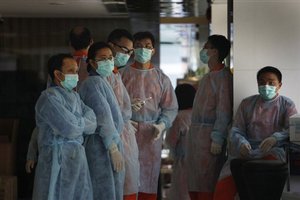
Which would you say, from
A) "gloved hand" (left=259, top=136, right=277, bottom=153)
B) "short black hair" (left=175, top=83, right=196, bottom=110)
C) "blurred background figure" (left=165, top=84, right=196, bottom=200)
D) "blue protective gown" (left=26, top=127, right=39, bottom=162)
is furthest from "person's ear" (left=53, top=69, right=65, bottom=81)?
"short black hair" (left=175, top=83, right=196, bottom=110)

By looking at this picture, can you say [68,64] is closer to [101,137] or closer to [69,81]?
[69,81]

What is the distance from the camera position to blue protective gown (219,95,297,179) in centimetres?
501

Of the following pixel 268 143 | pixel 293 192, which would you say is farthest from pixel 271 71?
pixel 293 192

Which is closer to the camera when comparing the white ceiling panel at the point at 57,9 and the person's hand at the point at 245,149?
the person's hand at the point at 245,149

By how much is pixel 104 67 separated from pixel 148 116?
752 mm

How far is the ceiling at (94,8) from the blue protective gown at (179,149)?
1522 millimetres

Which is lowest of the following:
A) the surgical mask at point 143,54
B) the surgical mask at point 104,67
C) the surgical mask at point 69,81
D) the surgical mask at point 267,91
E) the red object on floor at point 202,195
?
the red object on floor at point 202,195

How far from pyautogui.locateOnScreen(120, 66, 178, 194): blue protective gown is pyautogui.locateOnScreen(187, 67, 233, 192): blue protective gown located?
0.80 ft

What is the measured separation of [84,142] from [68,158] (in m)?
0.35

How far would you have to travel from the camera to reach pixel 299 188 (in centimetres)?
498

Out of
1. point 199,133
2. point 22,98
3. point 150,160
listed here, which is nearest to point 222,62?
point 199,133

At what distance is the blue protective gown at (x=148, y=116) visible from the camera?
17.8ft

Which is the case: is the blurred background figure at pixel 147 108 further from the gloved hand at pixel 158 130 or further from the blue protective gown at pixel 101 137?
the blue protective gown at pixel 101 137

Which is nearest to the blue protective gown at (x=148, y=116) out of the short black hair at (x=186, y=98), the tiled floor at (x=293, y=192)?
the tiled floor at (x=293, y=192)
